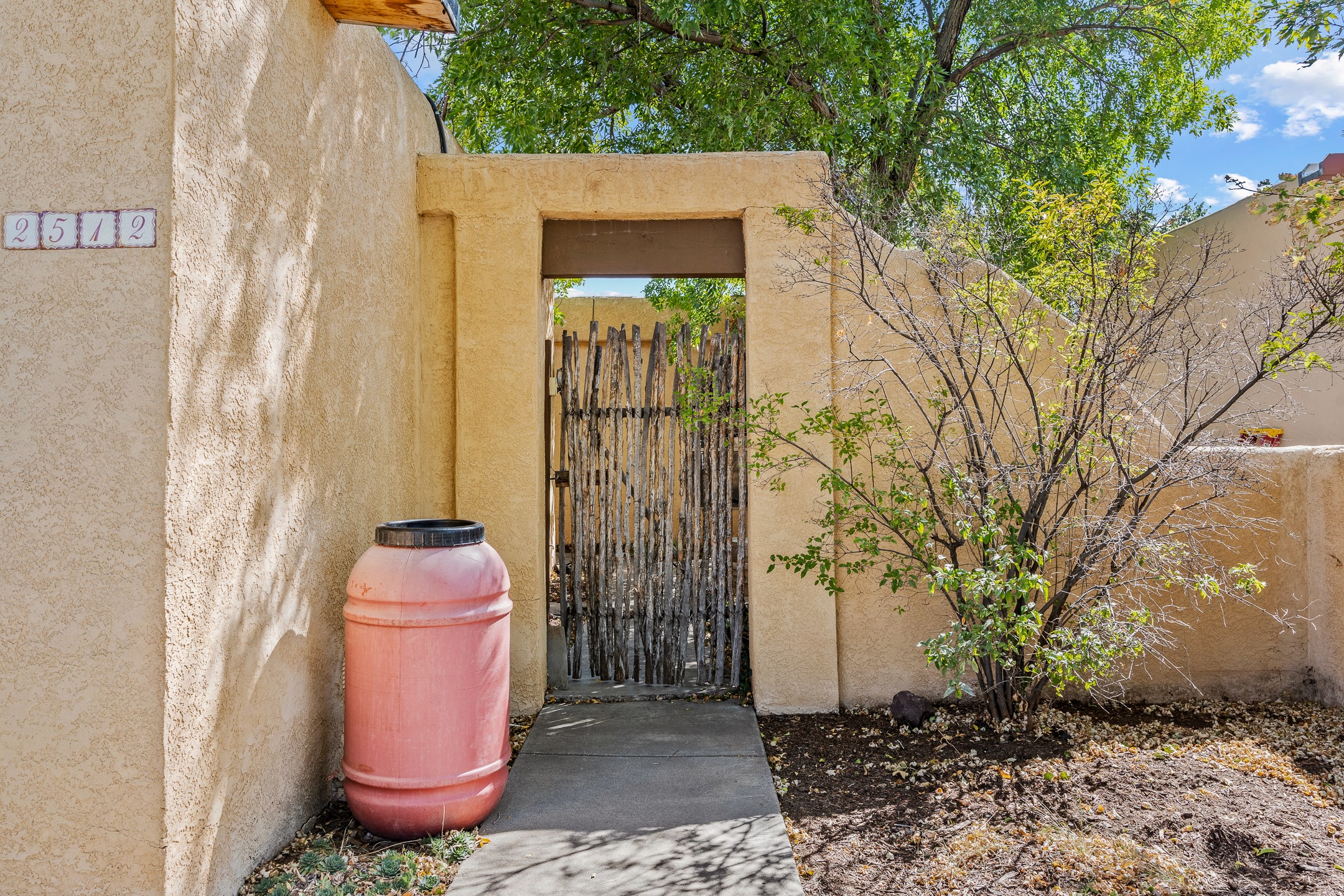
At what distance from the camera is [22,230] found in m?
2.73

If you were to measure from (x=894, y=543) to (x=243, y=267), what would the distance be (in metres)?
3.58

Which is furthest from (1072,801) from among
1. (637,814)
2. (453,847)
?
(453,847)

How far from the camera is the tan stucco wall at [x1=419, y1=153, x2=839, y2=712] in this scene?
16.5 ft

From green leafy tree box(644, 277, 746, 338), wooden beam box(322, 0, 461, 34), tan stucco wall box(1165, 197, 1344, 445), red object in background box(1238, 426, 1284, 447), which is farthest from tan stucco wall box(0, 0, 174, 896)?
tan stucco wall box(1165, 197, 1344, 445)

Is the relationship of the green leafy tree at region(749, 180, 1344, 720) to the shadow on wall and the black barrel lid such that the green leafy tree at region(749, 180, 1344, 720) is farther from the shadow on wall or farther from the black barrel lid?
the shadow on wall

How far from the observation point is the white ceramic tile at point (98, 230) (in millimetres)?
2711

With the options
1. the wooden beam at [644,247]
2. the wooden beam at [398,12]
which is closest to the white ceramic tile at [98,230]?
the wooden beam at [398,12]

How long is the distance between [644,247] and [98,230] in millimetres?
3095

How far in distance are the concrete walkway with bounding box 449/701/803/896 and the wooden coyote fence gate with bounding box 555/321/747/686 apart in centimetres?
61

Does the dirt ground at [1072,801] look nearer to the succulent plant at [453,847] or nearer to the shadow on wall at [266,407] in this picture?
the succulent plant at [453,847]

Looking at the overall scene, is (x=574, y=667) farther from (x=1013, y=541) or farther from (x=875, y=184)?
(x=875, y=184)

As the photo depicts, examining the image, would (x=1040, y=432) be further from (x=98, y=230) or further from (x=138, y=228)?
(x=98, y=230)

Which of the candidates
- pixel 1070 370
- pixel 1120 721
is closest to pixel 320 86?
pixel 1070 370

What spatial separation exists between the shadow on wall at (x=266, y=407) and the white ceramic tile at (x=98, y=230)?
7.7 inches
